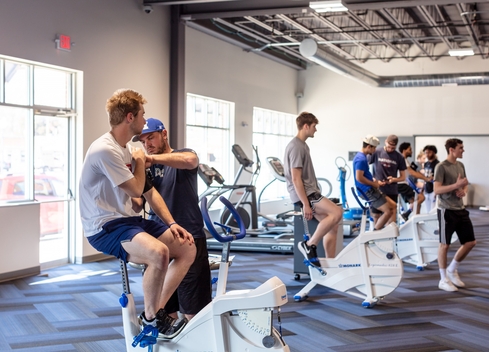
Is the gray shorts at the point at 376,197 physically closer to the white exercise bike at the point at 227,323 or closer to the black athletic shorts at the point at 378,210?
the black athletic shorts at the point at 378,210

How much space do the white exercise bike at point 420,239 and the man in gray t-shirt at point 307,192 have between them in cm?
188

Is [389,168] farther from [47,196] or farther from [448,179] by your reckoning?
[47,196]

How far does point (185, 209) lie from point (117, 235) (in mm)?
682

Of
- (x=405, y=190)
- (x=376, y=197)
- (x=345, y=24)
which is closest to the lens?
(x=376, y=197)

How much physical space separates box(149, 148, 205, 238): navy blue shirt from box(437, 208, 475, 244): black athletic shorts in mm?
3130

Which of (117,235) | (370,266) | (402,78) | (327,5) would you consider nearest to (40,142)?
(327,5)

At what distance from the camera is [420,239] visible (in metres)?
6.92

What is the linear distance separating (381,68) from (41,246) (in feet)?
35.1

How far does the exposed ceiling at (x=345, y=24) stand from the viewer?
8734 mm

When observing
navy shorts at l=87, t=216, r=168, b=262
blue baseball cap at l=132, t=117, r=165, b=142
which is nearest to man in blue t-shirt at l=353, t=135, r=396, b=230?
blue baseball cap at l=132, t=117, r=165, b=142

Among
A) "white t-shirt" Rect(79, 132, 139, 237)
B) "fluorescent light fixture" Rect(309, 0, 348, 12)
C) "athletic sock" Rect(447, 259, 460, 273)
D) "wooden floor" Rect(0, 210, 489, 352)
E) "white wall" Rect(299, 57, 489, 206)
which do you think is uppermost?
"fluorescent light fixture" Rect(309, 0, 348, 12)

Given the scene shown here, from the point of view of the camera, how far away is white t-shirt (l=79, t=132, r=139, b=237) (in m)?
→ 2.83

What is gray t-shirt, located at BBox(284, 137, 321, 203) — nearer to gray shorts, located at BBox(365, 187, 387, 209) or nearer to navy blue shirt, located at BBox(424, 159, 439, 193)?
gray shorts, located at BBox(365, 187, 387, 209)

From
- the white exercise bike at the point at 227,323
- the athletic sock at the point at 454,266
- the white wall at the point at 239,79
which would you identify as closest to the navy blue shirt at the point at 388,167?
the athletic sock at the point at 454,266
